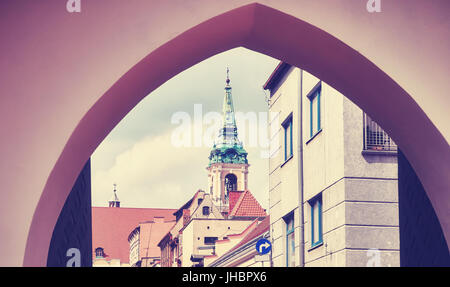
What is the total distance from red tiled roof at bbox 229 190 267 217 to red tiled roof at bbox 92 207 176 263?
37899 mm

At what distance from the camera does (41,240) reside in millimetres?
5352

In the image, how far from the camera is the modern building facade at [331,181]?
13875 mm

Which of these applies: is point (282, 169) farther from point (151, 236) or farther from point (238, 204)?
point (151, 236)

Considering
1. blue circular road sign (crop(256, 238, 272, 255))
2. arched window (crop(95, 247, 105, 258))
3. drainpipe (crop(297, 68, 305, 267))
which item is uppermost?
arched window (crop(95, 247, 105, 258))

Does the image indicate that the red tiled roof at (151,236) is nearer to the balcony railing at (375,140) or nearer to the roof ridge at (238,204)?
the roof ridge at (238,204)

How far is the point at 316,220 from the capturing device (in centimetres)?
1597

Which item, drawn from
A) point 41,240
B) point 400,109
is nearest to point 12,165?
point 41,240

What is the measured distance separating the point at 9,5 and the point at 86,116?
901 mm

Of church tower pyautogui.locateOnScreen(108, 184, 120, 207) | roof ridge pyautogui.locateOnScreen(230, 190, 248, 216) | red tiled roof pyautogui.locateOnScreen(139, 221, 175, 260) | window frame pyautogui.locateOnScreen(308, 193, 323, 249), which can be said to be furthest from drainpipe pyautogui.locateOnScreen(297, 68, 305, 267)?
church tower pyautogui.locateOnScreen(108, 184, 120, 207)

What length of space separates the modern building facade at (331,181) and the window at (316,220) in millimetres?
20

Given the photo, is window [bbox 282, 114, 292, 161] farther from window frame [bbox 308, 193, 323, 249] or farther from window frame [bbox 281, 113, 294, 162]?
window frame [bbox 308, 193, 323, 249]

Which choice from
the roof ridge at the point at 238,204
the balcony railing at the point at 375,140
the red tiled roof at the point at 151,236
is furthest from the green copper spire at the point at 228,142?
the balcony railing at the point at 375,140

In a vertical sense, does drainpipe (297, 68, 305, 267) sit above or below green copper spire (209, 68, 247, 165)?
below

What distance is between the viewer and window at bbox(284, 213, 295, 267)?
1747 cm
